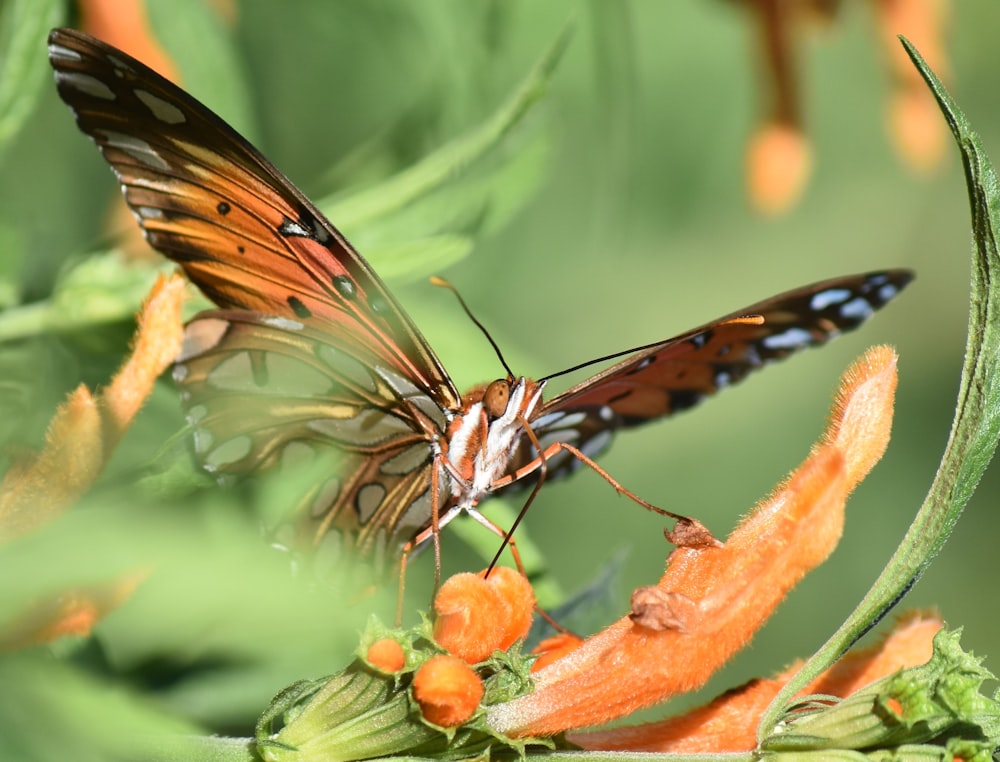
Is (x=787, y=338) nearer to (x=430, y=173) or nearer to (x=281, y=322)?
(x=430, y=173)

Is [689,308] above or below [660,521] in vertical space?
above

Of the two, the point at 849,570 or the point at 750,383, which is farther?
the point at 750,383

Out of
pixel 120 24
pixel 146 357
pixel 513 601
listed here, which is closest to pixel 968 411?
pixel 513 601

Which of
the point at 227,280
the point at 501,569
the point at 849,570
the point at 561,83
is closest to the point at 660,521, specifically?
the point at 849,570

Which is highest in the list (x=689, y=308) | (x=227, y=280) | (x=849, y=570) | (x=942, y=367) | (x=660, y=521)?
(x=227, y=280)

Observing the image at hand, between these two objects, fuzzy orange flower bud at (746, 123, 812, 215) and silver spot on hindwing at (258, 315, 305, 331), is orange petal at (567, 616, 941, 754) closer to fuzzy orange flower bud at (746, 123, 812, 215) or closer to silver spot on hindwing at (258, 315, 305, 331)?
silver spot on hindwing at (258, 315, 305, 331)

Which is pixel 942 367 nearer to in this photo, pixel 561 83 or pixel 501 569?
pixel 561 83
